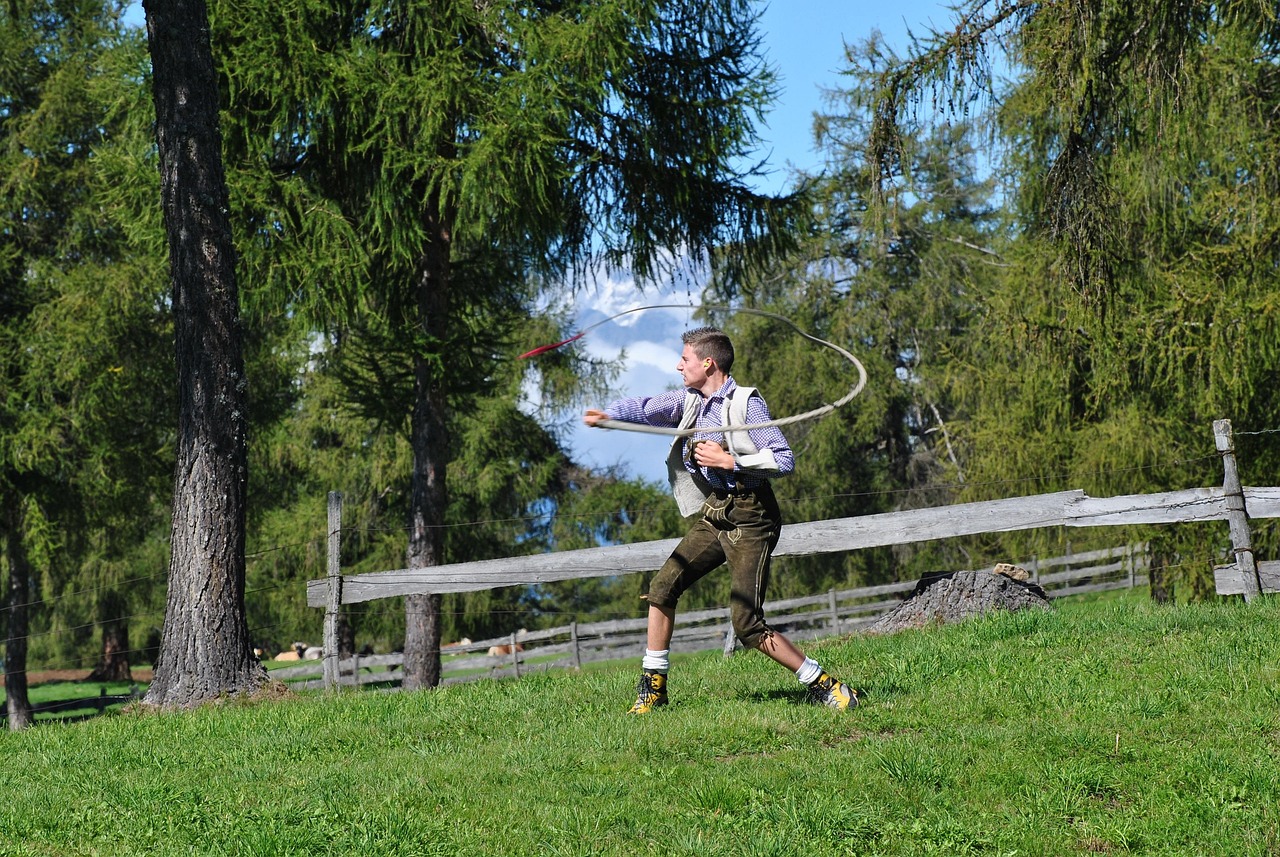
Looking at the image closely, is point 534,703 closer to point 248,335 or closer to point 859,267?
point 248,335

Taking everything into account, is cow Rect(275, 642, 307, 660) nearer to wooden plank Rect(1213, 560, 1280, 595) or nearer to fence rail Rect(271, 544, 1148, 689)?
fence rail Rect(271, 544, 1148, 689)

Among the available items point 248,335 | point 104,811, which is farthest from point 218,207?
point 248,335

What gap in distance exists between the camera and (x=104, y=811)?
5.68 m

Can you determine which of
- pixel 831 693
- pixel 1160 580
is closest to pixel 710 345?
pixel 831 693

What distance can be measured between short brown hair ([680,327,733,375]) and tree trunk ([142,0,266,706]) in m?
4.92

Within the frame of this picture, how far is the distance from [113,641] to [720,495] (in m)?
38.2

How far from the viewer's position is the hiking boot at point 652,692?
291 inches

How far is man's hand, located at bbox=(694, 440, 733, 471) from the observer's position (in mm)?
6641

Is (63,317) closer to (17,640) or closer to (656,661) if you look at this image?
(17,640)

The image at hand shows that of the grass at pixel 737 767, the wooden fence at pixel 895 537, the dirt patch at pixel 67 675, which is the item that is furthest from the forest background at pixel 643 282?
the dirt patch at pixel 67 675

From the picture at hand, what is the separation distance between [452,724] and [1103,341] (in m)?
11.9

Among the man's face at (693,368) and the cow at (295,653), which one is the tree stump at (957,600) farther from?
the cow at (295,653)

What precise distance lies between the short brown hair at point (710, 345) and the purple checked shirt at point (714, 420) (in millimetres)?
130

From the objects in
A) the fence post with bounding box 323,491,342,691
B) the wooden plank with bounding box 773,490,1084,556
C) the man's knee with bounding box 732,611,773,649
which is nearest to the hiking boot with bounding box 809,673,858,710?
the man's knee with bounding box 732,611,773,649
